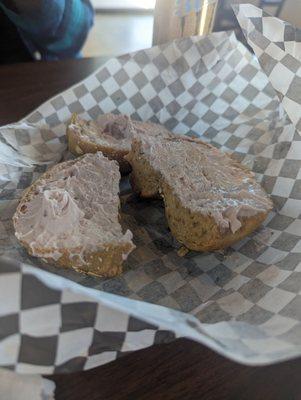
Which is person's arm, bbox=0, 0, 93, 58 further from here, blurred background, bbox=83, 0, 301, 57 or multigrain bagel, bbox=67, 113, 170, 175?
blurred background, bbox=83, 0, 301, 57

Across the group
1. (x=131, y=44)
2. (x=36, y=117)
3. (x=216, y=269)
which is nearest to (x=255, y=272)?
(x=216, y=269)

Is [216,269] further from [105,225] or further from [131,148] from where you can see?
[131,148]

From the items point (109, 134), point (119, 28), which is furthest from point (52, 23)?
point (119, 28)

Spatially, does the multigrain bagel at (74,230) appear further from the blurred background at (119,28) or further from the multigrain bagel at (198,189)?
the blurred background at (119,28)

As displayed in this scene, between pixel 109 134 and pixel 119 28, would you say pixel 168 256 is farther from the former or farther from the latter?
pixel 119 28

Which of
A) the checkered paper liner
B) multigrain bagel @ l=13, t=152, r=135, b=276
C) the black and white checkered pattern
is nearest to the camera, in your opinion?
the checkered paper liner

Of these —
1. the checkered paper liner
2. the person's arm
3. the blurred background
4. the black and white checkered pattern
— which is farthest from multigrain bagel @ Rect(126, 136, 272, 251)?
the blurred background
